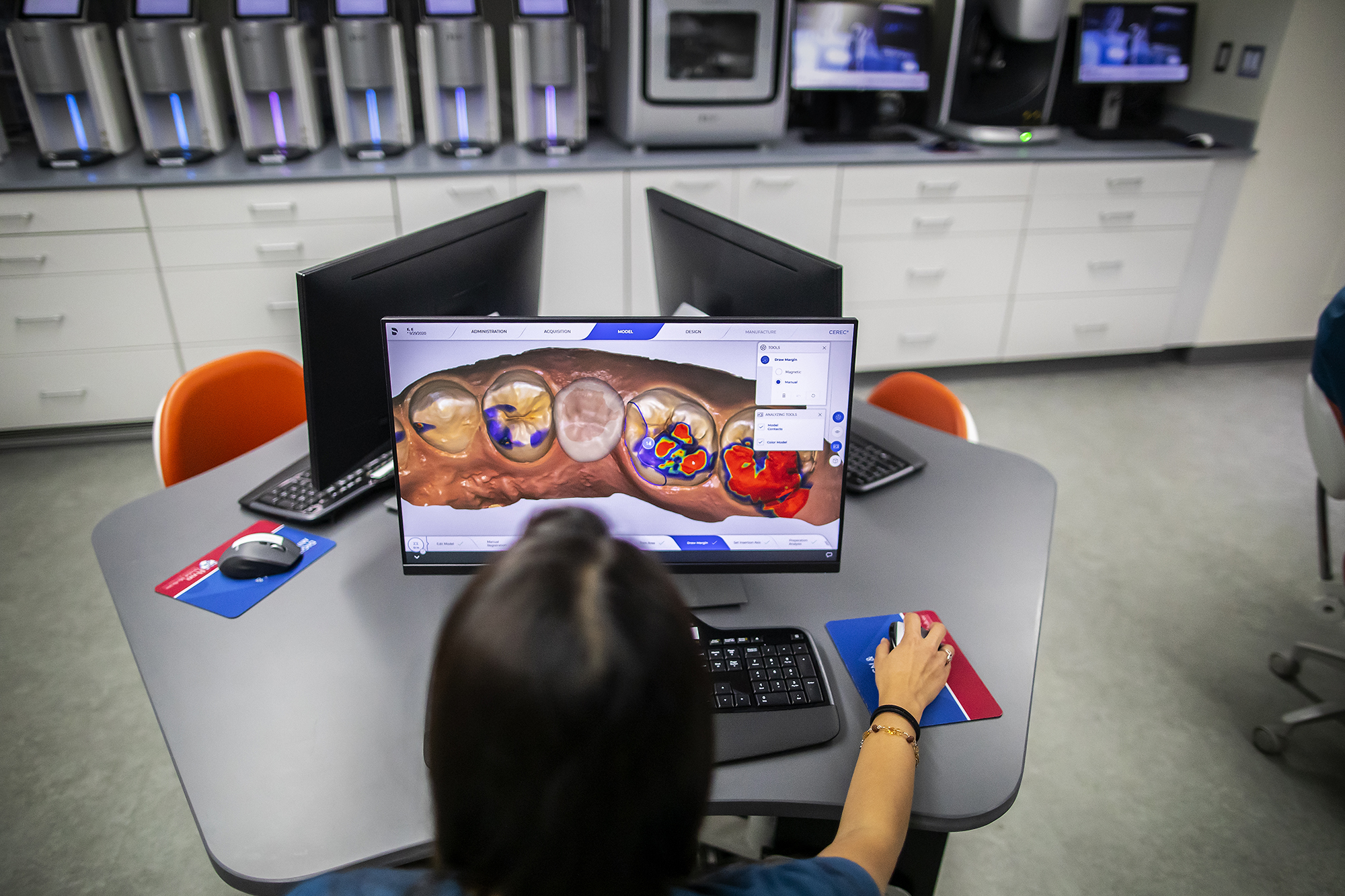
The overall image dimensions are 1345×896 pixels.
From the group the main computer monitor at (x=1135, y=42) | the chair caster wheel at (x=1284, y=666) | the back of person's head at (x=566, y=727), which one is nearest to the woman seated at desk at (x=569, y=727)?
the back of person's head at (x=566, y=727)

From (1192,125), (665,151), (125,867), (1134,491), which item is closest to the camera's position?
(125,867)

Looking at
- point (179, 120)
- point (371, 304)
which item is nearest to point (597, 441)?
point (371, 304)

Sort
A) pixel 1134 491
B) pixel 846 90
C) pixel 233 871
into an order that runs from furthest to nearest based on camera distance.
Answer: pixel 846 90, pixel 1134 491, pixel 233 871

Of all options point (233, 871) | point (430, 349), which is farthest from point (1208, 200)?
point (233, 871)

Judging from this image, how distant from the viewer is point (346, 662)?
3.50ft

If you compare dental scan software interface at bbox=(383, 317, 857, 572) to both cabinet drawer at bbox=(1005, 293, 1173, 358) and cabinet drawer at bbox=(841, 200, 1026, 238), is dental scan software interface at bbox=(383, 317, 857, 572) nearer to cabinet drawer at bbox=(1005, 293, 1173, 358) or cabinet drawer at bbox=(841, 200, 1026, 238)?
cabinet drawer at bbox=(841, 200, 1026, 238)

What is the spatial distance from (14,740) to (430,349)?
5.13 feet

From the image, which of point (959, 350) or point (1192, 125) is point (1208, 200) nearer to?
point (1192, 125)

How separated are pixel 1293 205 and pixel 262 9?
12.5 feet

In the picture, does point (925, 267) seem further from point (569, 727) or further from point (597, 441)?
point (569, 727)

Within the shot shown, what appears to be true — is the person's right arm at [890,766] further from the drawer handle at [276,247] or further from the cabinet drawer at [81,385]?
the cabinet drawer at [81,385]

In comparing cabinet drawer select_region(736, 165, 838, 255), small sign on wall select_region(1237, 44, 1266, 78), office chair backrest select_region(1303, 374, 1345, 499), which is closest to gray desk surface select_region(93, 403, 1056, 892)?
office chair backrest select_region(1303, 374, 1345, 499)

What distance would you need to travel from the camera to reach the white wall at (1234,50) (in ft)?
10.3

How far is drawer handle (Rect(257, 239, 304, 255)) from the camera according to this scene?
2736 mm
